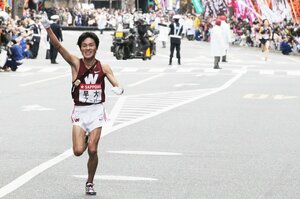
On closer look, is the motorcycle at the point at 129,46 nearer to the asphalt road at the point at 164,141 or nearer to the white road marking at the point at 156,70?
the white road marking at the point at 156,70

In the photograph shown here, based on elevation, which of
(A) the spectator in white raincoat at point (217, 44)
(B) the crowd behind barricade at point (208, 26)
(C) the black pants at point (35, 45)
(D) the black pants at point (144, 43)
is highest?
(A) the spectator in white raincoat at point (217, 44)

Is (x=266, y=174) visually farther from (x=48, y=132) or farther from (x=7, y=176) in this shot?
(x=48, y=132)

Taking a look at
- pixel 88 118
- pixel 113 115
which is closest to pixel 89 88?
pixel 88 118

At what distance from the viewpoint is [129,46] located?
134ft

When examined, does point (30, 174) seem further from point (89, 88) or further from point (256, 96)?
point (256, 96)

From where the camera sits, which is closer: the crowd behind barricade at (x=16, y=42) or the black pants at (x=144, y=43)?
the crowd behind barricade at (x=16, y=42)

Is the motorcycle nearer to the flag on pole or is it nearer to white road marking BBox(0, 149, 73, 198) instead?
white road marking BBox(0, 149, 73, 198)

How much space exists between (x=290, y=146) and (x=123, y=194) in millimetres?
4751

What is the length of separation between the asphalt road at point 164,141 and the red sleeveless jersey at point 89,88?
34.8 inches

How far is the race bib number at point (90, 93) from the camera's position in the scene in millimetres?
9906

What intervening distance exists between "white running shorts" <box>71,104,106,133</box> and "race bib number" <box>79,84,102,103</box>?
0.26ft

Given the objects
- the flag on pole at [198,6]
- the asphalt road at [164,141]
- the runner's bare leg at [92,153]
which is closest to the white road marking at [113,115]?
the asphalt road at [164,141]

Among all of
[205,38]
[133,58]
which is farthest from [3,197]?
[205,38]

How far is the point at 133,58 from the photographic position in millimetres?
41750
